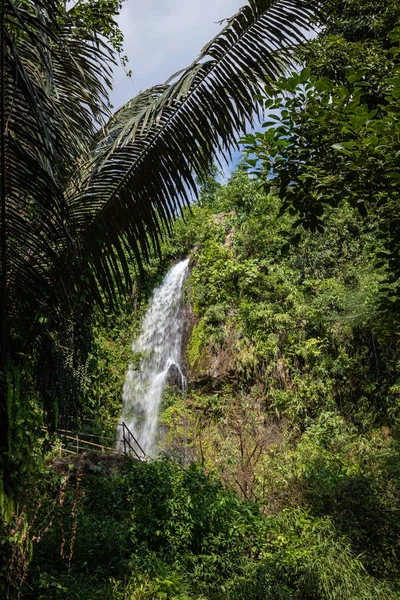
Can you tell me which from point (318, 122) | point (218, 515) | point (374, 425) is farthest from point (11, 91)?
point (374, 425)

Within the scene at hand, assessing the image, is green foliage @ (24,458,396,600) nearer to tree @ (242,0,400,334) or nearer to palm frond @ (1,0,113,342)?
palm frond @ (1,0,113,342)

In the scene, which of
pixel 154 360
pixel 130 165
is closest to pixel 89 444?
pixel 154 360

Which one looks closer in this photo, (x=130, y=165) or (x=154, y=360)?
(x=130, y=165)

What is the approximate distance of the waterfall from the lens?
48.0ft

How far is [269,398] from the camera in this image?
42.4ft

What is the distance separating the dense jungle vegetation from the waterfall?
1.39 feet

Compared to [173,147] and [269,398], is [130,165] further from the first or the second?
[269,398]

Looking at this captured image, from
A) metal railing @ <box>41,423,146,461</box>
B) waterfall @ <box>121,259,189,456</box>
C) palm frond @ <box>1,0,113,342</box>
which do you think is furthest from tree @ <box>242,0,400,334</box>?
waterfall @ <box>121,259,189,456</box>

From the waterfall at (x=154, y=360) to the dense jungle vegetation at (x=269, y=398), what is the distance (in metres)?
0.43

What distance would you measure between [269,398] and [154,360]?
425 cm

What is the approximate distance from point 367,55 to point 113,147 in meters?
7.37

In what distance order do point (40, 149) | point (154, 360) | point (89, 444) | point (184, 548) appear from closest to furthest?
1. point (40, 149)
2. point (184, 548)
3. point (89, 444)
4. point (154, 360)

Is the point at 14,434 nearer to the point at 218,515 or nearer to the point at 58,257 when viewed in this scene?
the point at 58,257

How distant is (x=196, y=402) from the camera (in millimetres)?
13820
